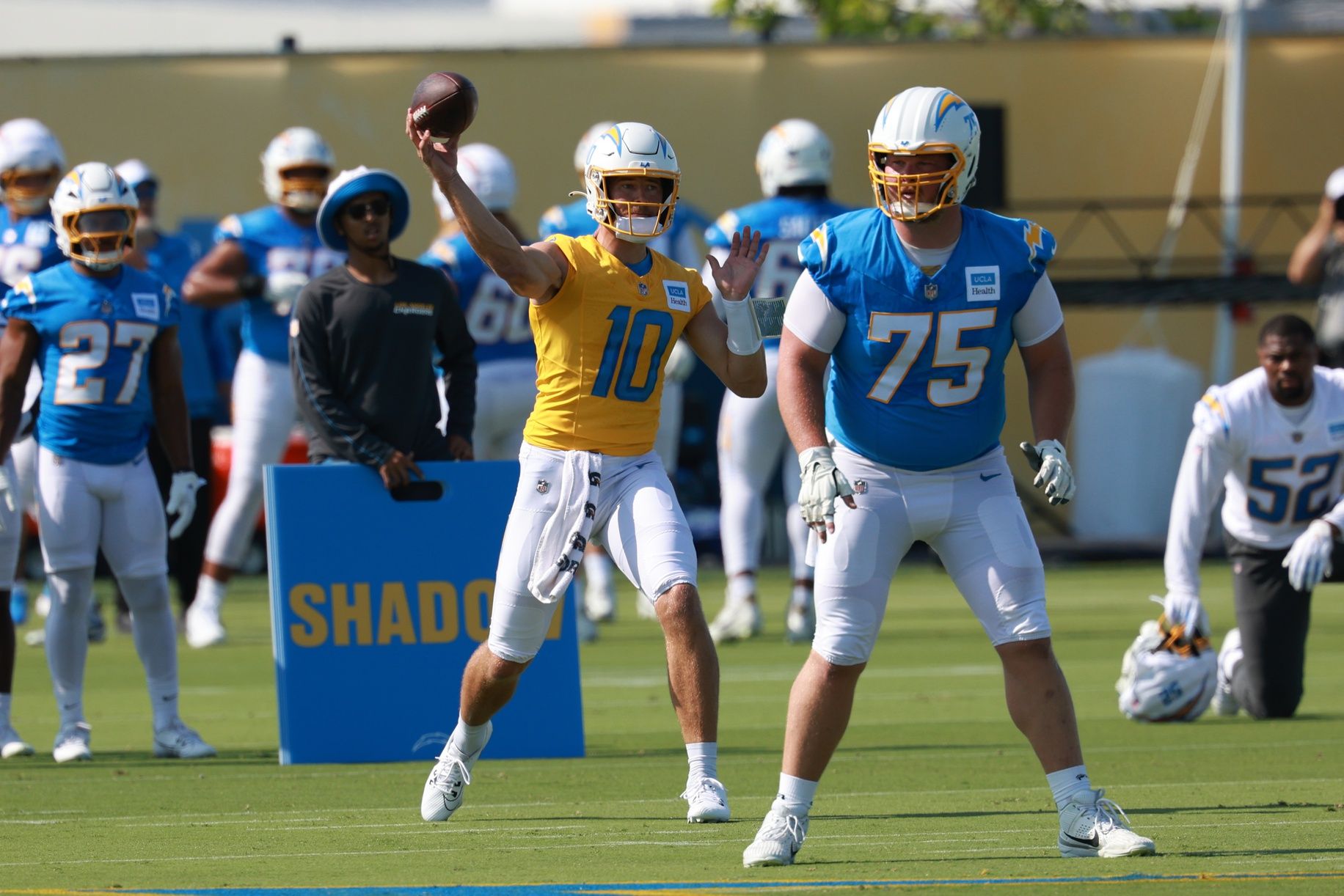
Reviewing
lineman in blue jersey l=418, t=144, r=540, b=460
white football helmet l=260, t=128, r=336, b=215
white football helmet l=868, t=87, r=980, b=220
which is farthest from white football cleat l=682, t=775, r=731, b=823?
white football helmet l=260, t=128, r=336, b=215

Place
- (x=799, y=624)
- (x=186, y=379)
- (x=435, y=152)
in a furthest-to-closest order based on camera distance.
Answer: (x=186, y=379) → (x=799, y=624) → (x=435, y=152)

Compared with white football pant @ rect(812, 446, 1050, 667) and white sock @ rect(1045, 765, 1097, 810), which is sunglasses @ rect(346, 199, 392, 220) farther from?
white sock @ rect(1045, 765, 1097, 810)

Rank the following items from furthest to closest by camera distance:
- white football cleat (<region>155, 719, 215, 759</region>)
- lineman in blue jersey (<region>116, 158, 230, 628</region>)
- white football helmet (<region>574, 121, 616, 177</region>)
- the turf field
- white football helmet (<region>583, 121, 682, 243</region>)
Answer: lineman in blue jersey (<region>116, 158, 230, 628</region>) → white football cleat (<region>155, 719, 215, 759</region>) → white football helmet (<region>574, 121, 616, 177</region>) → white football helmet (<region>583, 121, 682, 243</region>) → the turf field

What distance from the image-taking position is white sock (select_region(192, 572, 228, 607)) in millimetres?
11858

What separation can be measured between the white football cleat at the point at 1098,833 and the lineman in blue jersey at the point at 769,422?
6.07 m

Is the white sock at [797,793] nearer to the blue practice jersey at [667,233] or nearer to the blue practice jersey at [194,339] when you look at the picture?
the blue practice jersey at [667,233]

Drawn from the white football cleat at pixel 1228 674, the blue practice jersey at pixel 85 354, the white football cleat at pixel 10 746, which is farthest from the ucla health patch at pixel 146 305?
the white football cleat at pixel 1228 674

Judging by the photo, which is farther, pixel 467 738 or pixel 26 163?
pixel 26 163

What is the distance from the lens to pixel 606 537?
257 inches

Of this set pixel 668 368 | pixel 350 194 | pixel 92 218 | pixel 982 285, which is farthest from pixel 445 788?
pixel 668 368

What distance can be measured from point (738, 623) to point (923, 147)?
654cm

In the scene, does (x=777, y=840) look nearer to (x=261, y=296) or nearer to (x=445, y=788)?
(x=445, y=788)

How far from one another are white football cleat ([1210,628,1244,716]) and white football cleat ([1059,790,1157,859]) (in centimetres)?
382

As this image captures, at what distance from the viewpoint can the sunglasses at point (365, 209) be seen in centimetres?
799
